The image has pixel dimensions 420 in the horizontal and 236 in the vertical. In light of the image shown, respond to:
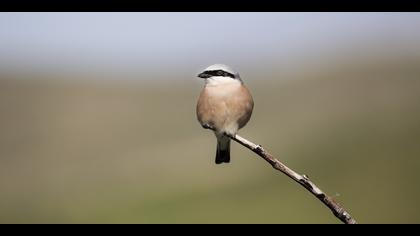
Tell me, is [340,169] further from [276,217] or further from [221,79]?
[221,79]

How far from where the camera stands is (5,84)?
36812 millimetres

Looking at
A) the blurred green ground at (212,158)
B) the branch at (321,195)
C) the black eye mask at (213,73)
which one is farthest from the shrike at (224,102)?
the blurred green ground at (212,158)

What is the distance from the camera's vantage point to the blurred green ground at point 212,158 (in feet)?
57.3

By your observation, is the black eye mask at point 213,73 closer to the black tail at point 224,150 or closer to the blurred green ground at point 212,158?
the black tail at point 224,150

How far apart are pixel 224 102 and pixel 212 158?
Answer: 11899mm

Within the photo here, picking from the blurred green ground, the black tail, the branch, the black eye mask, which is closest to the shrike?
the black eye mask

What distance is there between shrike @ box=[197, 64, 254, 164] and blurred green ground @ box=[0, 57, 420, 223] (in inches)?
326

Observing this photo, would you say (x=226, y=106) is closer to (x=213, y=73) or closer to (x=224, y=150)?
(x=213, y=73)

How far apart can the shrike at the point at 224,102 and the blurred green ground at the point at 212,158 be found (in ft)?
27.1

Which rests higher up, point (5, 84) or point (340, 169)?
point (5, 84)

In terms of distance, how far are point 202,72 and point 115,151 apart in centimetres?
2001

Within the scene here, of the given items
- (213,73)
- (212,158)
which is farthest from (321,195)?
(212,158)
